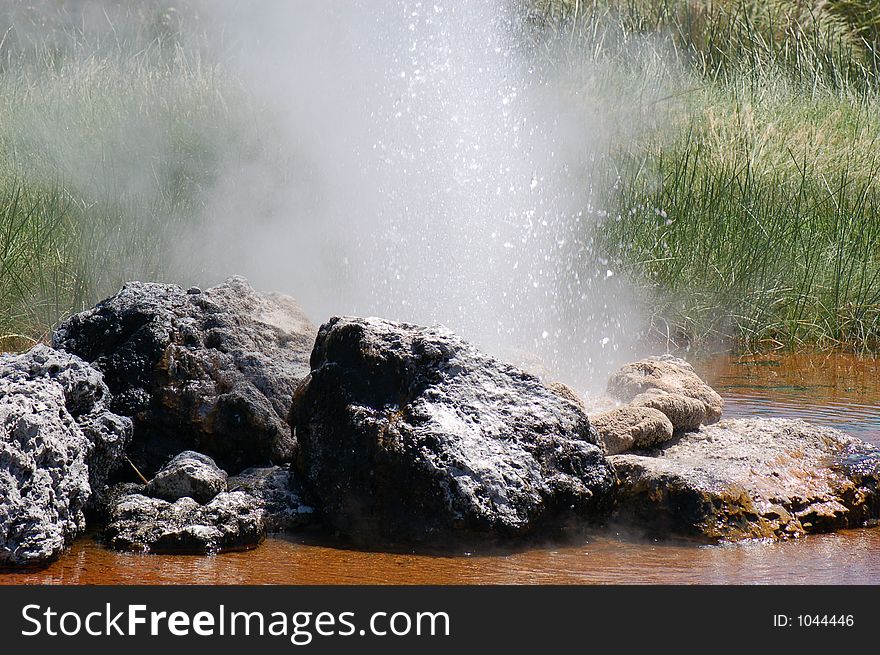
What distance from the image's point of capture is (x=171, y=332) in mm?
3602

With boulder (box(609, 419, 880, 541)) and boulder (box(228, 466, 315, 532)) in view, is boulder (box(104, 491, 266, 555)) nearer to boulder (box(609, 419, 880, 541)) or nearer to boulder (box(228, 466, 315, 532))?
boulder (box(228, 466, 315, 532))

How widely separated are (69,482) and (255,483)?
0.53 meters

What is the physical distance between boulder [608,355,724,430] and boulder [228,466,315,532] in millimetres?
1186

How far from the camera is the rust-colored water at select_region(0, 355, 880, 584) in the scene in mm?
2801

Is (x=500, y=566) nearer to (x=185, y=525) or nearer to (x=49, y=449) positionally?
(x=185, y=525)

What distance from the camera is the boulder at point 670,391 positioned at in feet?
12.3

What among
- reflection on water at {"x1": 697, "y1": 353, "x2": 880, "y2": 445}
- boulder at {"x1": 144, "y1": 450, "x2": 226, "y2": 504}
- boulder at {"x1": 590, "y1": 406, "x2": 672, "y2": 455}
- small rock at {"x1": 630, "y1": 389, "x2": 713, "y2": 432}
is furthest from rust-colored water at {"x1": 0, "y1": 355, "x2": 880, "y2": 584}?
reflection on water at {"x1": 697, "y1": 353, "x2": 880, "y2": 445}

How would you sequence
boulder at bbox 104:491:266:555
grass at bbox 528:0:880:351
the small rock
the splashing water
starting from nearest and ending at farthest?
1. boulder at bbox 104:491:266:555
2. the small rock
3. the splashing water
4. grass at bbox 528:0:880:351

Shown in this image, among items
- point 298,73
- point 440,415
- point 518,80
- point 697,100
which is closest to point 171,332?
point 440,415

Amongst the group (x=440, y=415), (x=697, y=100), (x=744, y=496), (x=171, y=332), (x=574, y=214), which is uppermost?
(x=697, y=100)

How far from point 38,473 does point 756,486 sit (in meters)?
2.02

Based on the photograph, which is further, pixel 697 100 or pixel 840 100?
pixel 840 100

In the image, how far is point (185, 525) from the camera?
3.04 meters

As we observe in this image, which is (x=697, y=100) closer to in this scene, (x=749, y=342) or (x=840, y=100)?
(x=840, y=100)
